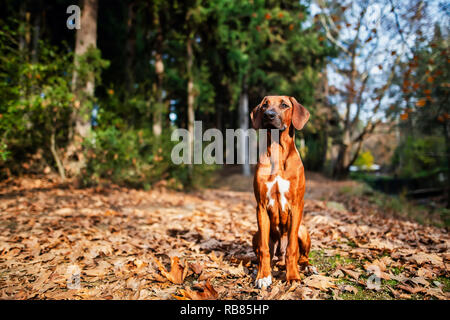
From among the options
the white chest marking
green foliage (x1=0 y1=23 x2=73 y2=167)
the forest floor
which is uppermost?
green foliage (x1=0 y1=23 x2=73 y2=167)

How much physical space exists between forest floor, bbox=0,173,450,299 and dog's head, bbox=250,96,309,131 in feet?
4.62

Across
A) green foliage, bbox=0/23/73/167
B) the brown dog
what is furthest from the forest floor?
green foliage, bbox=0/23/73/167

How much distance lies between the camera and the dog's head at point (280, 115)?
2.22 metres

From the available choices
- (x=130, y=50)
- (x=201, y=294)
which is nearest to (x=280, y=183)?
(x=201, y=294)

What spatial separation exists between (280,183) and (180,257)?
1532 mm

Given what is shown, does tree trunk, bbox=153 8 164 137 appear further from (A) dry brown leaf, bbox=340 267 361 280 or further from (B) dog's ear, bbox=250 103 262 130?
(A) dry brown leaf, bbox=340 267 361 280

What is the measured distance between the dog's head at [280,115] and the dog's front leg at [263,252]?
2.55ft

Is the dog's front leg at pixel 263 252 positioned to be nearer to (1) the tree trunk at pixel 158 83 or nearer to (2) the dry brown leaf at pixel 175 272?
(2) the dry brown leaf at pixel 175 272

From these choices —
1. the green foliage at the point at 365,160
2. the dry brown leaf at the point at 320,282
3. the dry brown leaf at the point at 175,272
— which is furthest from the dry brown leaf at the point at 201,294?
the green foliage at the point at 365,160

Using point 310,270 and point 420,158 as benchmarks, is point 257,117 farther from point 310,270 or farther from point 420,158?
point 420,158

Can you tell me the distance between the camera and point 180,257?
2.95 m

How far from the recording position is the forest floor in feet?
7.00
